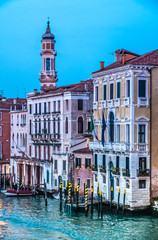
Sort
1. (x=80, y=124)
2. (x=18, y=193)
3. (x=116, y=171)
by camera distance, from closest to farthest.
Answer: (x=116, y=171), (x=18, y=193), (x=80, y=124)

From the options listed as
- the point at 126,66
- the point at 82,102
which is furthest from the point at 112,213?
the point at 82,102

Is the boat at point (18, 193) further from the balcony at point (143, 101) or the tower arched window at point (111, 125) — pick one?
the balcony at point (143, 101)

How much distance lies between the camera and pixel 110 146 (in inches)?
1508

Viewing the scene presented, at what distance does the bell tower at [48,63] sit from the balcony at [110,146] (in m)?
22.0

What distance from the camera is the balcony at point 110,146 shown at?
120 feet

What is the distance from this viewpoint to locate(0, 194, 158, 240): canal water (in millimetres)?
30578

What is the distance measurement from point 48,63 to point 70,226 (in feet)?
104

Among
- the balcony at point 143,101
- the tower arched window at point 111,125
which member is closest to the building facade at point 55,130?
the tower arched window at point 111,125

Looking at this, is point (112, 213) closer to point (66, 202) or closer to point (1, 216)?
point (66, 202)

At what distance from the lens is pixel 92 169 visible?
40.9 m

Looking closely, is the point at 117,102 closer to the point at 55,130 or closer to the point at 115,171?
the point at 115,171

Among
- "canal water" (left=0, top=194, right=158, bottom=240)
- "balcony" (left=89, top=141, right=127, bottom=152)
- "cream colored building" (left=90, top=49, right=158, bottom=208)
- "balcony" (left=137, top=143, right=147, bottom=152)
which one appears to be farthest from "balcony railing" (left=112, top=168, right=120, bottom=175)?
"canal water" (left=0, top=194, right=158, bottom=240)

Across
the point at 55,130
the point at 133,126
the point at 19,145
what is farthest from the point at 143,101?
the point at 19,145

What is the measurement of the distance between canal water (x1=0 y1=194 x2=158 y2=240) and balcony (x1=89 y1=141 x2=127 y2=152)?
3.86 meters
